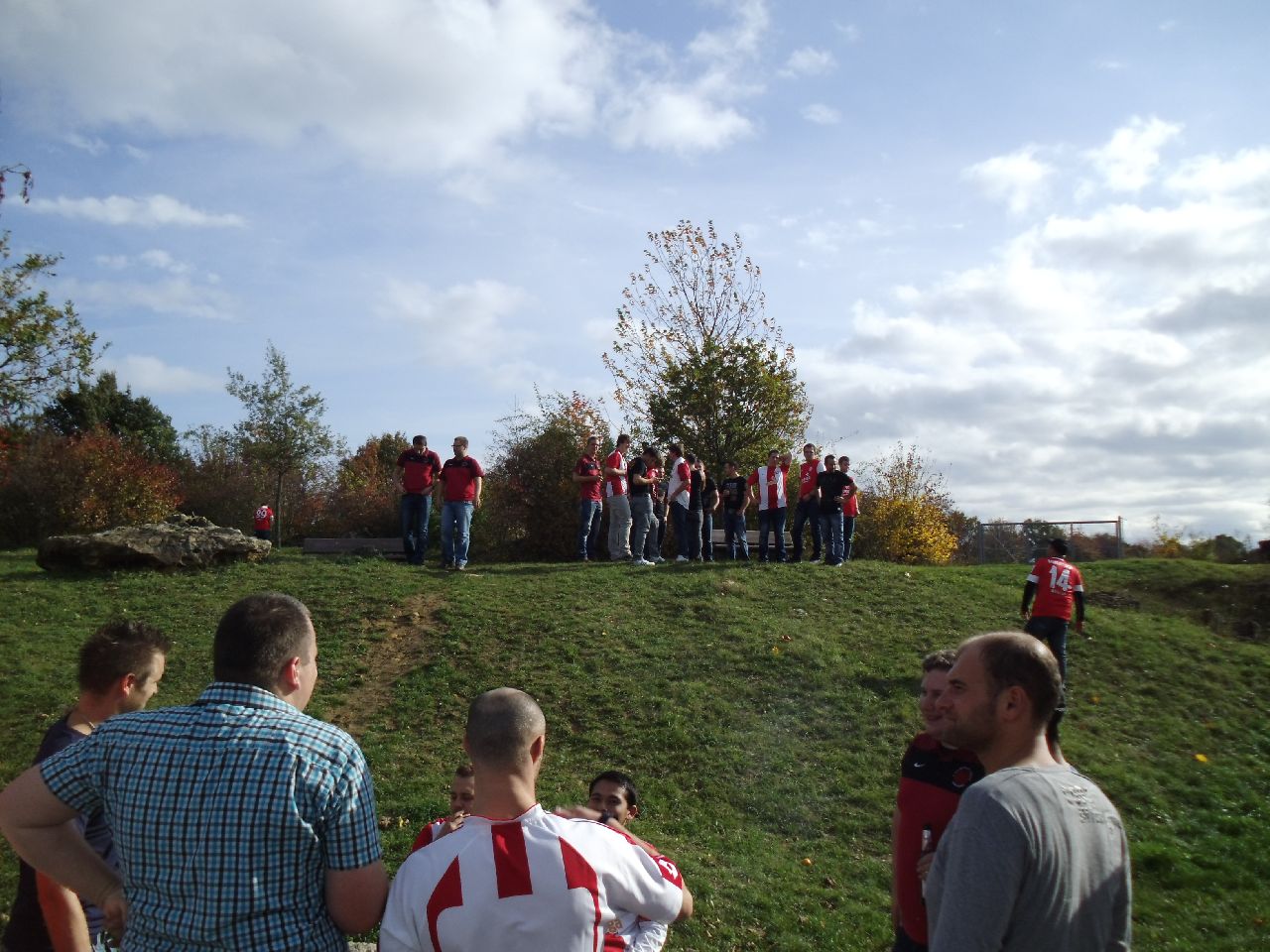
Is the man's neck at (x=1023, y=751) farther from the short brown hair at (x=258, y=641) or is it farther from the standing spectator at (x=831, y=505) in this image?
the standing spectator at (x=831, y=505)

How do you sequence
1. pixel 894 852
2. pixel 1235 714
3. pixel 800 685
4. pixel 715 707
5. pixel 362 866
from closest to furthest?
pixel 362 866 → pixel 894 852 → pixel 715 707 → pixel 800 685 → pixel 1235 714

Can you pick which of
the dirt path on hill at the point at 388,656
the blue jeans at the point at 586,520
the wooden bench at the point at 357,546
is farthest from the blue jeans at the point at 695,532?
the dirt path on hill at the point at 388,656

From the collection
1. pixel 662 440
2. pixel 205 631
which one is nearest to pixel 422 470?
pixel 205 631

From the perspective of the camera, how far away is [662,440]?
924 inches

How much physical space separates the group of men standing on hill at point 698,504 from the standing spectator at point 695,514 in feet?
0.06

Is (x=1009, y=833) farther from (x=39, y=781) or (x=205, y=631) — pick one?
(x=205, y=631)

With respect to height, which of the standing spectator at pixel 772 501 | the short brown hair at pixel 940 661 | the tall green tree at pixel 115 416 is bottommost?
the short brown hair at pixel 940 661

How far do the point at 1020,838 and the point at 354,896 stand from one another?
1.67 metres

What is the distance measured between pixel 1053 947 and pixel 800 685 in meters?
8.38

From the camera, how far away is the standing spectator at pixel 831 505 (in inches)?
627

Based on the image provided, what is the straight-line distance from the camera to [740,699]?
399 inches

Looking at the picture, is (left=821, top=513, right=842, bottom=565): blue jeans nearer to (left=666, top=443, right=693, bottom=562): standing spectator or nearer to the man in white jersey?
(left=666, top=443, right=693, bottom=562): standing spectator

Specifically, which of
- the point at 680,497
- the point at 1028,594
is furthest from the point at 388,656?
the point at 1028,594

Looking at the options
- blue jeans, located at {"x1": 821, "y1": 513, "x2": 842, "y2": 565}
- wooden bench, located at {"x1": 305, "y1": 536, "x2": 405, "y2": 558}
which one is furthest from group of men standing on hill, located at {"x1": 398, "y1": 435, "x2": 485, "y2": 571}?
blue jeans, located at {"x1": 821, "y1": 513, "x2": 842, "y2": 565}
